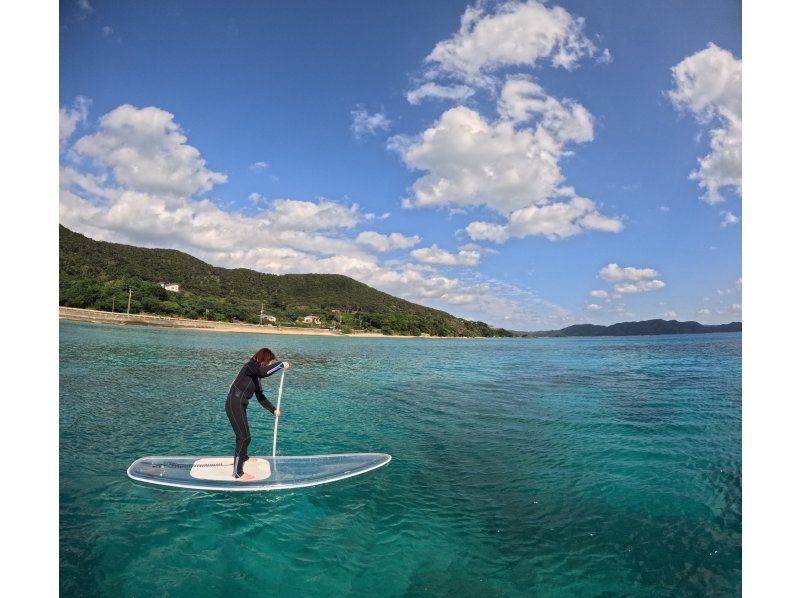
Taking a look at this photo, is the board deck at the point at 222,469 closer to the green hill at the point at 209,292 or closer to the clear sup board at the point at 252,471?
the clear sup board at the point at 252,471

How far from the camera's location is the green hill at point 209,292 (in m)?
96.9

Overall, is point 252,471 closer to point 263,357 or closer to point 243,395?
point 243,395

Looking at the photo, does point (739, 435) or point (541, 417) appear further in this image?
point (541, 417)

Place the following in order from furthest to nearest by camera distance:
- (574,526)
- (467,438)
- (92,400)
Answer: (92,400)
(467,438)
(574,526)

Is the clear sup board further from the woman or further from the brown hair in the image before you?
the brown hair

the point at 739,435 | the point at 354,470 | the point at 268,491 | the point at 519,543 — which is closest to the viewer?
the point at 519,543

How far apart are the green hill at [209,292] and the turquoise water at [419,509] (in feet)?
304

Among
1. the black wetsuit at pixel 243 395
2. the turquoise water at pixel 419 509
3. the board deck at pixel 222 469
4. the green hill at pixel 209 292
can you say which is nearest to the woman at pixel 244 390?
the black wetsuit at pixel 243 395

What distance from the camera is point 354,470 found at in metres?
9.71

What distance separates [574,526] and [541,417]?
976 cm

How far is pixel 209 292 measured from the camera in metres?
138
